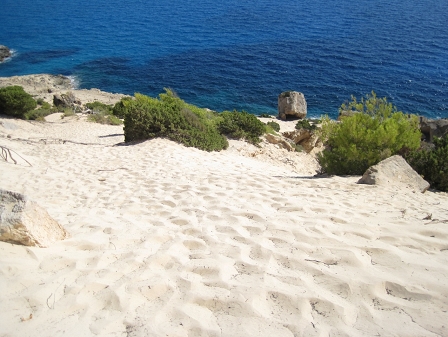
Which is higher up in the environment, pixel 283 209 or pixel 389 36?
pixel 389 36

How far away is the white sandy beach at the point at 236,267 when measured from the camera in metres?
2.50

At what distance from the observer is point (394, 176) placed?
704 centimetres

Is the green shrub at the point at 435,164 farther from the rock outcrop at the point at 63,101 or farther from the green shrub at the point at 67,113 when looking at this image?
the rock outcrop at the point at 63,101

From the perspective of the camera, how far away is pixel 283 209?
15.3 feet

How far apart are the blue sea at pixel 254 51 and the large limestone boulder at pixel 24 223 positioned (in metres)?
30.3

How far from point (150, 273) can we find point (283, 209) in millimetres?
2271

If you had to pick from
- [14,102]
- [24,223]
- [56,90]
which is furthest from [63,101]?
[24,223]

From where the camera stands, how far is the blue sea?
3522 cm

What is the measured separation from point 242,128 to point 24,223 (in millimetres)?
13143

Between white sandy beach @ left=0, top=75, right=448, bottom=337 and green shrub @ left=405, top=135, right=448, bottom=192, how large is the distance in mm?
2508

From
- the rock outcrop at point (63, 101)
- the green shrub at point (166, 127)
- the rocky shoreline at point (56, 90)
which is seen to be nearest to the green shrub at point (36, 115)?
the rock outcrop at point (63, 101)

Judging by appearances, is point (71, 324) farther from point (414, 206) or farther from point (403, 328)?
point (414, 206)

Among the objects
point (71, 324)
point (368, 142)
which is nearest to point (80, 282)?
point (71, 324)

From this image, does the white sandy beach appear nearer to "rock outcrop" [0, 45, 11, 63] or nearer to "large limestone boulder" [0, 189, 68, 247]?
"large limestone boulder" [0, 189, 68, 247]
